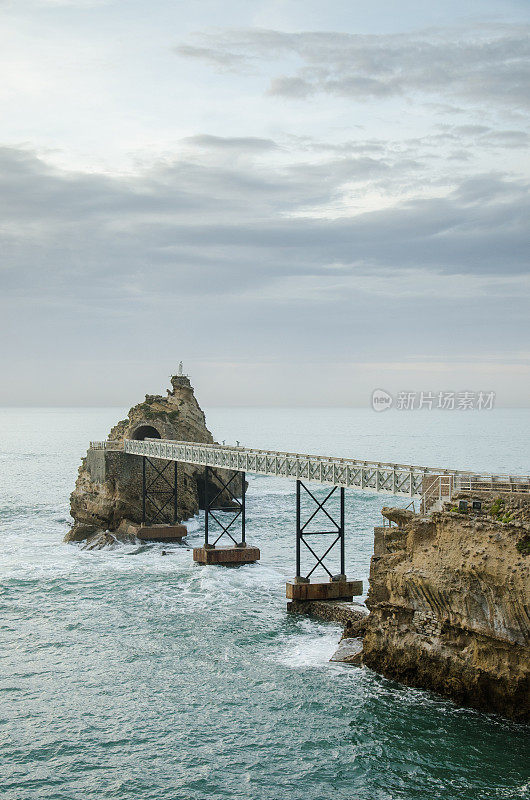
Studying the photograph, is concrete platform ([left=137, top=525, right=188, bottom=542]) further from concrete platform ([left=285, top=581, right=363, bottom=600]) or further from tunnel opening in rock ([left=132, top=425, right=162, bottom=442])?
concrete platform ([left=285, top=581, right=363, bottom=600])

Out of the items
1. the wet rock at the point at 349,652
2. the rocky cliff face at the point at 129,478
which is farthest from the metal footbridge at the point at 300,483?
the wet rock at the point at 349,652

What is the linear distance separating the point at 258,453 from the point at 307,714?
A: 2223cm

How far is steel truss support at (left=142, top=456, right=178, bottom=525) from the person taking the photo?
6425cm

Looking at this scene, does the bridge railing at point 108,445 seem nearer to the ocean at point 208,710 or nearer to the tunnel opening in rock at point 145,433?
the tunnel opening in rock at point 145,433

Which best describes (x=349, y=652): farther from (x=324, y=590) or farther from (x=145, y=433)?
(x=145, y=433)

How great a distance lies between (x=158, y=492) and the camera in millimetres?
66938

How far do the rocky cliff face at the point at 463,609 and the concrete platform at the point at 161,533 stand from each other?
32.1 metres

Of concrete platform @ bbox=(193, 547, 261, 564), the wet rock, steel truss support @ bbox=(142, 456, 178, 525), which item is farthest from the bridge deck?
the wet rock

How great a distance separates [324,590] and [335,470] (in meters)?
6.22

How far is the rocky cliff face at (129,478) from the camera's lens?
208ft

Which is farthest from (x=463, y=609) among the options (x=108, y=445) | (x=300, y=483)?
(x=108, y=445)

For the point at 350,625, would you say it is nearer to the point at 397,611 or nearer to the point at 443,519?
the point at 397,611

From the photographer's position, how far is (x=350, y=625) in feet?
112

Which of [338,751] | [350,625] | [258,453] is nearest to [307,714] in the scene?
[338,751]
